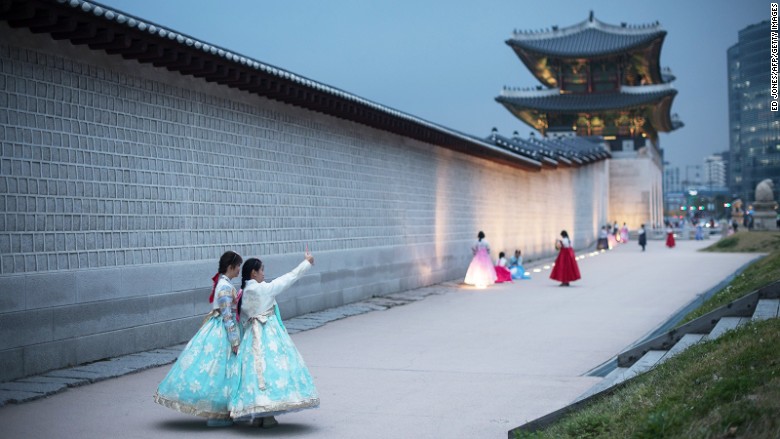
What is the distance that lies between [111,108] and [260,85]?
344cm

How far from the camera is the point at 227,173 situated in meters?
15.3

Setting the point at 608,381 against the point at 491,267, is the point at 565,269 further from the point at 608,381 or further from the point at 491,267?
the point at 608,381

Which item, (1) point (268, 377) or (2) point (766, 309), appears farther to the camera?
(2) point (766, 309)

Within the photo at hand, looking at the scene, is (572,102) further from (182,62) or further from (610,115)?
(182,62)

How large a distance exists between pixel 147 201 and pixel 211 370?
5.65 metres

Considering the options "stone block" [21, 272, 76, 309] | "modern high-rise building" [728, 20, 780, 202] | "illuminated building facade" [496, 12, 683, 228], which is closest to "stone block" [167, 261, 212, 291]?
"stone block" [21, 272, 76, 309]

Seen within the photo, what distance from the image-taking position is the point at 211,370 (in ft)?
26.0

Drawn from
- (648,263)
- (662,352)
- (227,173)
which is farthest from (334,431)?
(648,263)

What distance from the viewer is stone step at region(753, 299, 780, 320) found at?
402 inches

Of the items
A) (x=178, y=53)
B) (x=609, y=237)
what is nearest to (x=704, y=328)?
(x=178, y=53)

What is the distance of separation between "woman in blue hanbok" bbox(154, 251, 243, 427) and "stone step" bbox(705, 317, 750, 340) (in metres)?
5.47

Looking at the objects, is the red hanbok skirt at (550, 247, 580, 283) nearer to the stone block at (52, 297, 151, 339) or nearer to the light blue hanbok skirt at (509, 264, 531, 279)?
the light blue hanbok skirt at (509, 264, 531, 279)

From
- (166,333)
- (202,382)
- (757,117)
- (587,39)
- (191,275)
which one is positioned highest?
(587,39)

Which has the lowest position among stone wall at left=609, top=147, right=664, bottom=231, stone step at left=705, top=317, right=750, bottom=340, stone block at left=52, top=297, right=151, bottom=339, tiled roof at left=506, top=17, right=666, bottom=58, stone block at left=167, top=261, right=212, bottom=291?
stone step at left=705, top=317, right=750, bottom=340
